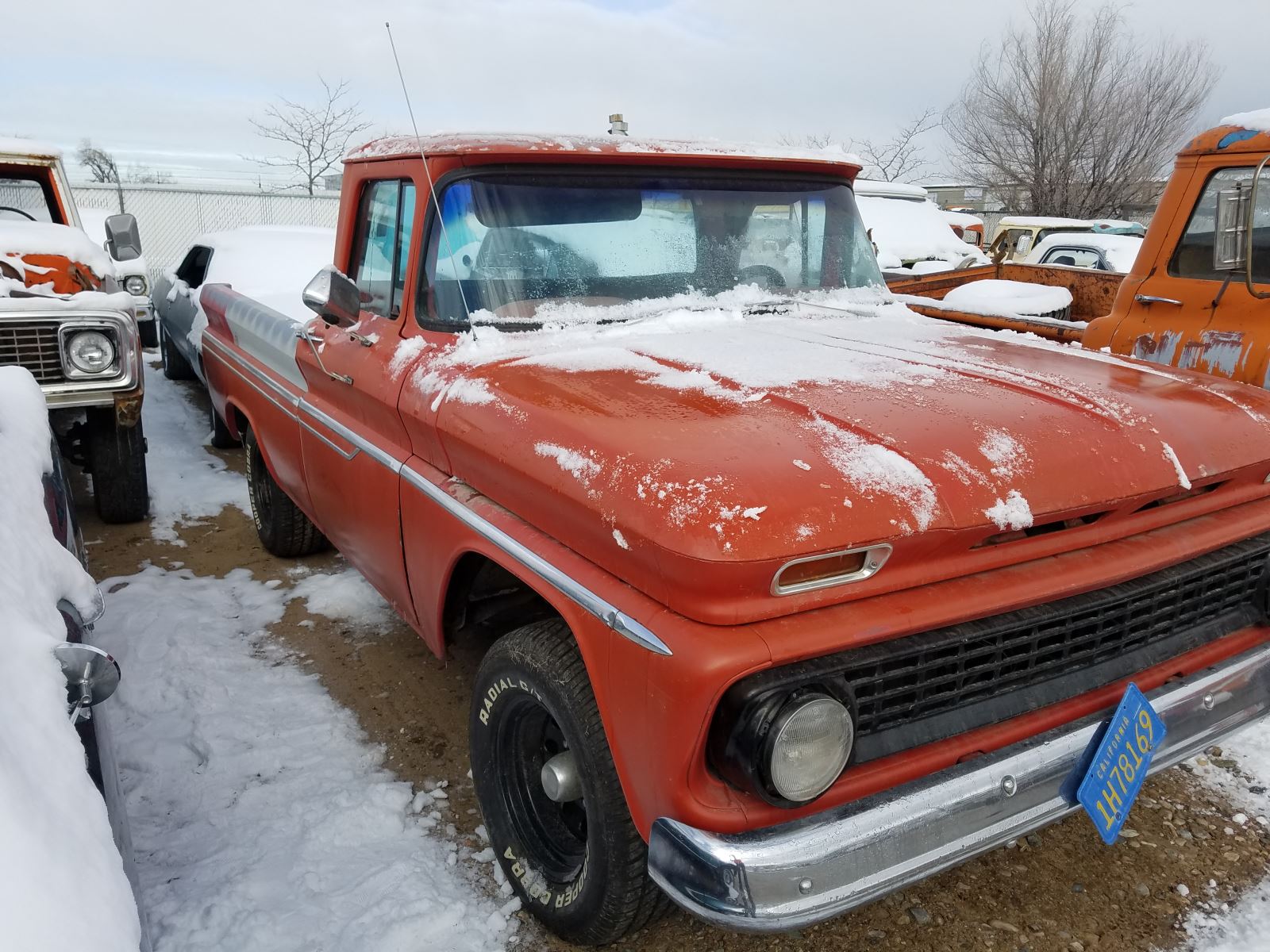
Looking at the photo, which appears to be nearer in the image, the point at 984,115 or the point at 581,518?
the point at 581,518

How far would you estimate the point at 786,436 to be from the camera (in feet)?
5.82

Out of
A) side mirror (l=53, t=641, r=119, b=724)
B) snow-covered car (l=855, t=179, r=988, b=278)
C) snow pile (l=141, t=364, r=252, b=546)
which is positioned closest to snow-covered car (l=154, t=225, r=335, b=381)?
snow pile (l=141, t=364, r=252, b=546)

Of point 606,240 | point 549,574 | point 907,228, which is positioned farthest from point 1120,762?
point 907,228

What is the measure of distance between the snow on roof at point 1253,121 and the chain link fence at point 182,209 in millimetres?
17493

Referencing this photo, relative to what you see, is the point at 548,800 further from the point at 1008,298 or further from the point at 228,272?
the point at 228,272

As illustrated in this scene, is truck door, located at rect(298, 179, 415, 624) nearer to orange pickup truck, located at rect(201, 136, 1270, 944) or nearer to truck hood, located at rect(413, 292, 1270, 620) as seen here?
orange pickup truck, located at rect(201, 136, 1270, 944)

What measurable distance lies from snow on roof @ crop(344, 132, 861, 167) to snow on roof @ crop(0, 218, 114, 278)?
8.50 feet

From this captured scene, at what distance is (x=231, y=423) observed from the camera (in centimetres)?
477

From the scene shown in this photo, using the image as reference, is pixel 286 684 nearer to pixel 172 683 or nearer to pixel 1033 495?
pixel 172 683

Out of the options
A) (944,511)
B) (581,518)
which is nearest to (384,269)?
(581,518)

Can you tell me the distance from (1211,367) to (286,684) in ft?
13.0

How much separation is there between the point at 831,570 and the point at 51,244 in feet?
16.2

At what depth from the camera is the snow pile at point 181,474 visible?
5.18 meters

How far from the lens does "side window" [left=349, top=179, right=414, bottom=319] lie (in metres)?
2.80
